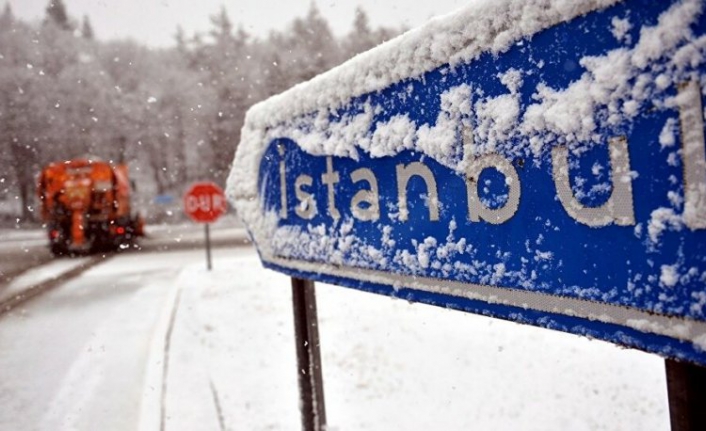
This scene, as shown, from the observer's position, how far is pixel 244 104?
136ft

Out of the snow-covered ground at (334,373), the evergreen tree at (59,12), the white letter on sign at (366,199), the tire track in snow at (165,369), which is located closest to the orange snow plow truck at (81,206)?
the snow-covered ground at (334,373)

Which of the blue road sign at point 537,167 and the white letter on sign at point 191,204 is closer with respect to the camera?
the blue road sign at point 537,167

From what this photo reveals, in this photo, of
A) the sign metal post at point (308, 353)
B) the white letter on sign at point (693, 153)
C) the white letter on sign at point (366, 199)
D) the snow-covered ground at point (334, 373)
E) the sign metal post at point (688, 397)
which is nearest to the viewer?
the white letter on sign at point (693, 153)

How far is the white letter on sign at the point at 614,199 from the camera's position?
73 centimetres

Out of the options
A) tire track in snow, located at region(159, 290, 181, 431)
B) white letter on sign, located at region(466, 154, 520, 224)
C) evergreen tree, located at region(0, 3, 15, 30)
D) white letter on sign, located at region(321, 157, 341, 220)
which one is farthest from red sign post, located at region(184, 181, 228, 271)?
evergreen tree, located at region(0, 3, 15, 30)

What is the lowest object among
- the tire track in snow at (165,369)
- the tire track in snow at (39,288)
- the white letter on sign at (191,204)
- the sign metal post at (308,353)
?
the tire track in snow at (165,369)

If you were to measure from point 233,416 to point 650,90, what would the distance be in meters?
3.34

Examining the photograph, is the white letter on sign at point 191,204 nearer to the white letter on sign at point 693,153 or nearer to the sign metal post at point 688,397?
the sign metal post at point 688,397

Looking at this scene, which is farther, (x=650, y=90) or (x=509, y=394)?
(x=509, y=394)

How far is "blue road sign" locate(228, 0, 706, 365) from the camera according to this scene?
67 cm

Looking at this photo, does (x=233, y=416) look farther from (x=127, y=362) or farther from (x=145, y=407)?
(x=127, y=362)

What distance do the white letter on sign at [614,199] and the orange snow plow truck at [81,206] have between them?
18456mm

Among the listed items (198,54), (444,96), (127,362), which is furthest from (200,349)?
(198,54)

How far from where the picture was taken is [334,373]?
396cm
